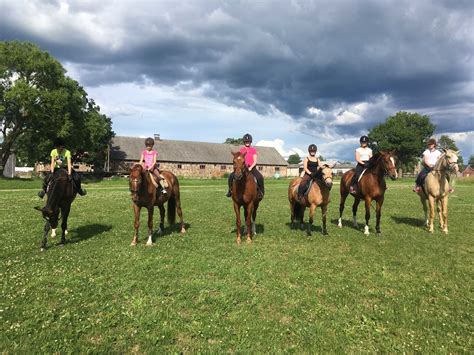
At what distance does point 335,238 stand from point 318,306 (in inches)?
221

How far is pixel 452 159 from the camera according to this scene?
1142cm

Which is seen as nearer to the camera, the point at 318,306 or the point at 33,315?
the point at 33,315

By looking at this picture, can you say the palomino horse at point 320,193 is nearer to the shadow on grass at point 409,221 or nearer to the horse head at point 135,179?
the shadow on grass at point 409,221

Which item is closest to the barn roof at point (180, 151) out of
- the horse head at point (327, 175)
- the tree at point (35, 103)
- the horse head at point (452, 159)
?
the tree at point (35, 103)

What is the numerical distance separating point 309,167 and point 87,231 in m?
9.24

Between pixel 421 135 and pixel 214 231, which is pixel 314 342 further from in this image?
pixel 421 135

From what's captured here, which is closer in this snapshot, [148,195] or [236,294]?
[236,294]

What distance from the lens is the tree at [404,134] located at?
9438 centimetres

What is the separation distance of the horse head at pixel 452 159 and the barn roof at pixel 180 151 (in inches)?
2479

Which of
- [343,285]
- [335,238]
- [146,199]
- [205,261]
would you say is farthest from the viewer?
[335,238]

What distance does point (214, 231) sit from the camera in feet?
39.1

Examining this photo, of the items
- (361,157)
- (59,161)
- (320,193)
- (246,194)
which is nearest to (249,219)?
(246,194)

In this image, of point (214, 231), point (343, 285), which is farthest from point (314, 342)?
point (214, 231)

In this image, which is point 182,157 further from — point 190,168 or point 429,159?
point 429,159
